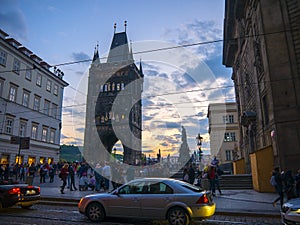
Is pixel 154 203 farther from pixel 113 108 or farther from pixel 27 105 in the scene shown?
pixel 113 108

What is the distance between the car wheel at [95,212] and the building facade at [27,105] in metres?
22.2

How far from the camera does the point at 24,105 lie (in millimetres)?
35125

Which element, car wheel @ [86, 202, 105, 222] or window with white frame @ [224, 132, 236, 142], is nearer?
car wheel @ [86, 202, 105, 222]

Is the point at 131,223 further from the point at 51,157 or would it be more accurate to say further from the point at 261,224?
the point at 51,157

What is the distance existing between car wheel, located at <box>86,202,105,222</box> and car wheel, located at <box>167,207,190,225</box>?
2.38 metres

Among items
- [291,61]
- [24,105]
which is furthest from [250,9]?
[24,105]

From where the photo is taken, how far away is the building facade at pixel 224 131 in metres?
56.3

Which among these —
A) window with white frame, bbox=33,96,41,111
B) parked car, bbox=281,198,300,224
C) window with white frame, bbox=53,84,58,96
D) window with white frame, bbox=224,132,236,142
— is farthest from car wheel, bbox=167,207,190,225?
window with white frame, bbox=224,132,236,142

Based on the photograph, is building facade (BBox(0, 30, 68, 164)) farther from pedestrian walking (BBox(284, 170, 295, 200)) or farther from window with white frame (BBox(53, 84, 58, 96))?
pedestrian walking (BBox(284, 170, 295, 200))

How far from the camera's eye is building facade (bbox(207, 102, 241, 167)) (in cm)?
5631

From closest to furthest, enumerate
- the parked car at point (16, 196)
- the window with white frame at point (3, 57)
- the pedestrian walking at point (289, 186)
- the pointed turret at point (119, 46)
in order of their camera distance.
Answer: the parked car at point (16, 196), the pedestrian walking at point (289, 186), the window with white frame at point (3, 57), the pointed turret at point (119, 46)

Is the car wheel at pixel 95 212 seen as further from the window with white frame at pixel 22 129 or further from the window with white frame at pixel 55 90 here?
the window with white frame at pixel 55 90

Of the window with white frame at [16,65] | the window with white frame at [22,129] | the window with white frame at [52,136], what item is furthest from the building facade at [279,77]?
the window with white frame at [52,136]

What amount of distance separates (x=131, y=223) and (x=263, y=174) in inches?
456
